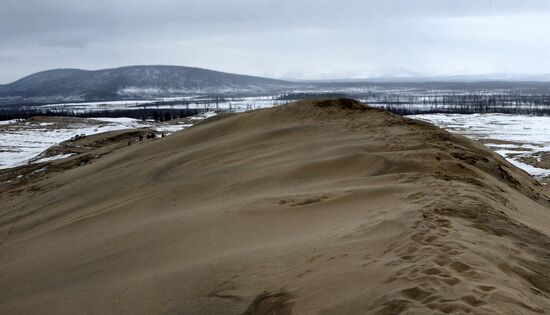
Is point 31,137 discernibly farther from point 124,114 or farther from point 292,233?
point 124,114

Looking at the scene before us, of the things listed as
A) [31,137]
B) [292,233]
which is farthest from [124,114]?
[292,233]

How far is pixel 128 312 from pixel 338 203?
3380 mm

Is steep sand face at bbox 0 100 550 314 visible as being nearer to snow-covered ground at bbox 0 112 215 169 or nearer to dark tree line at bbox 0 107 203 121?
snow-covered ground at bbox 0 112 215 169

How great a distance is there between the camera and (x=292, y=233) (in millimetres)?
6133

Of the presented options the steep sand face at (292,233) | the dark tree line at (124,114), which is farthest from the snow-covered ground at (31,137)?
the dark tree line at (124,114)

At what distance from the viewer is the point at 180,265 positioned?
5.79 metres

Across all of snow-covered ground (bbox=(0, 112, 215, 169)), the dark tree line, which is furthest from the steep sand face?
the dark tree line

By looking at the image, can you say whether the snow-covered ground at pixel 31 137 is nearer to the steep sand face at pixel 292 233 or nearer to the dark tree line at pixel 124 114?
the steep sand face at pixel 292 233

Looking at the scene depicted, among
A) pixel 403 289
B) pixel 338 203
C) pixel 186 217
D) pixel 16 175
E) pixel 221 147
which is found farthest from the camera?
pixel 16 175

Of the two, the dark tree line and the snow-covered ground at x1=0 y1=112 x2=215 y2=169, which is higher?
the dark tree line

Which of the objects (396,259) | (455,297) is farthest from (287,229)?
(455,297)

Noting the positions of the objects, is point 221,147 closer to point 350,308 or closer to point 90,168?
point 90,168

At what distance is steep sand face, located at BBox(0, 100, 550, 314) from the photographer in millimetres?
3916

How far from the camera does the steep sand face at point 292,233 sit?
392cm
